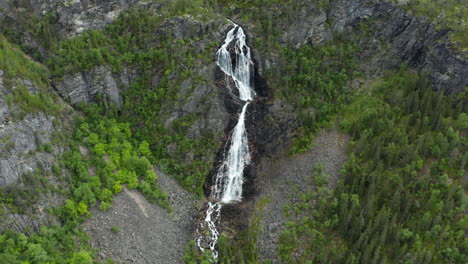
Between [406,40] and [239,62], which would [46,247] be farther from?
[406,40]

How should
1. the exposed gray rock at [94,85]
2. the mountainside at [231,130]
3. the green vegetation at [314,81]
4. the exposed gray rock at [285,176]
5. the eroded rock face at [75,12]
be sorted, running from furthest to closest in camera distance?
1. the green vegetation at [314,81]
2. the eroded rock face at [75,12]
3. the exposed gray rock at [94,85]
4. the exposed gray rock at [285,176]
5. the mountainside at [231,130]

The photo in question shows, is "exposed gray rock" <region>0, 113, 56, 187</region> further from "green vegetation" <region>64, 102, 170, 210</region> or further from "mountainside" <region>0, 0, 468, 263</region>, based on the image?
"green vegetation" <region>64, 102, 170, 210</region>

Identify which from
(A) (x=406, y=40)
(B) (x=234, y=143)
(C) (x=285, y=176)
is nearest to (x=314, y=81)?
(B) (x=234, y=143)

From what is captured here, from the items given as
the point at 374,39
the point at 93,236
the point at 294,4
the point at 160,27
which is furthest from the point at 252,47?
the point at 93,236

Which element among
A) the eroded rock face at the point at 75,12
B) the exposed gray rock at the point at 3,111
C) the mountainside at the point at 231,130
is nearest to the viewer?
the exposed gray rock at the point at 3,111

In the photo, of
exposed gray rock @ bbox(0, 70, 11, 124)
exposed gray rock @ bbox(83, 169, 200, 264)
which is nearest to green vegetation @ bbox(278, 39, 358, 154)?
exposed gray rock @ bbox(83, 169, 200, 264)

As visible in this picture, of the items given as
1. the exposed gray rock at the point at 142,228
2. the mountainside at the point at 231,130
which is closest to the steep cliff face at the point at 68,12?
the mountainside at the point at 231,130

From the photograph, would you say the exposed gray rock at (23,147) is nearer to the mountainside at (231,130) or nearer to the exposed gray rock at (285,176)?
the mountainside at (231,130)

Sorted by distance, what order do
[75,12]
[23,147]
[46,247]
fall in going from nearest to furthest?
[46,247] → [23,147] → [75,12]
